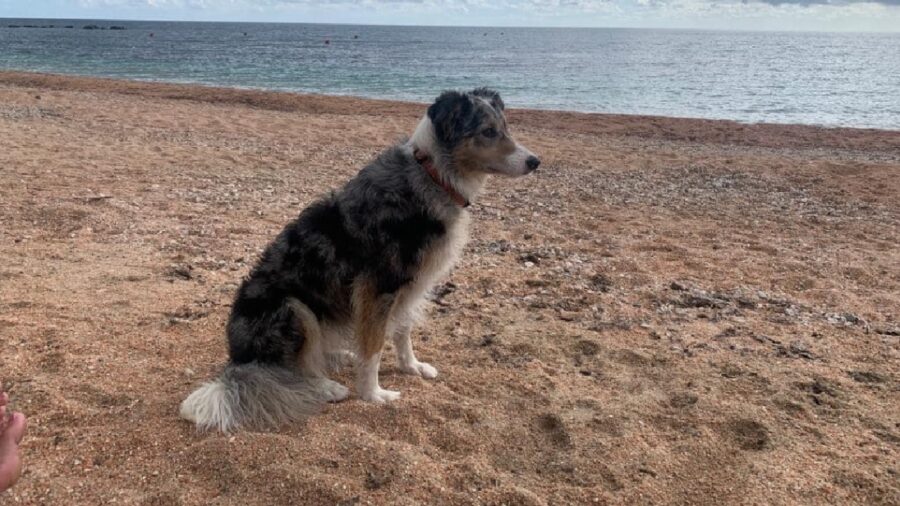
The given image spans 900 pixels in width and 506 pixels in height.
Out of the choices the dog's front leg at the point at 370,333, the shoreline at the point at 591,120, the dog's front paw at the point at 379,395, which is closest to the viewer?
the dog's front leg at the point at 370,333

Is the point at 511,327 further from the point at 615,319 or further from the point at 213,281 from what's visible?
the point at 213,281

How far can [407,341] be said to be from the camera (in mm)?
A: 5070

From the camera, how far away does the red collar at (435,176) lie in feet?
14.8

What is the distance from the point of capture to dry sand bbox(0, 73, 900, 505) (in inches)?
143

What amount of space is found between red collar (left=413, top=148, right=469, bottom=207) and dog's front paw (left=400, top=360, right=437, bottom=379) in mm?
1308

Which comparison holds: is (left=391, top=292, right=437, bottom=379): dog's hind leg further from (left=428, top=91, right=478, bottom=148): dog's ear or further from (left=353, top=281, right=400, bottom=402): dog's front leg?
(left=428, top=91, right=478, bottom=148): dog's ear

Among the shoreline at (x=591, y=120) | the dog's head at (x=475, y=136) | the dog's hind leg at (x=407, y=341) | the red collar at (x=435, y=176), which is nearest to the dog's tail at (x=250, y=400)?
the dog's hind leg at (x=407, y=341)

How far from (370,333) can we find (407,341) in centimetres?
61

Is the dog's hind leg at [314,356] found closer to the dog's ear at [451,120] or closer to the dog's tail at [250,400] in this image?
the dog's tail at [250,400]

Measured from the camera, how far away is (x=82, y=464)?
3.58 m

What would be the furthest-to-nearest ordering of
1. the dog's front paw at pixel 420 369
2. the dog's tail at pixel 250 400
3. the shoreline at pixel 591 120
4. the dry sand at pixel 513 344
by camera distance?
the shoreline at pixel 591 120 → the dog's front paw at pixel 420 369 → the dog's tail at pixel 250 400 → the dry sand at pixel 513 344

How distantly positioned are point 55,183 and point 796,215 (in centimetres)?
1125

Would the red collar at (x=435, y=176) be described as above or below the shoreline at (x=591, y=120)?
above

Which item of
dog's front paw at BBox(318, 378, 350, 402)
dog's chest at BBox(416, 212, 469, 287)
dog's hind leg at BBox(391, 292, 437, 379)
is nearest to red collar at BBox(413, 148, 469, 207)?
dog's chest at BBox(416, 212, 469, 287)
